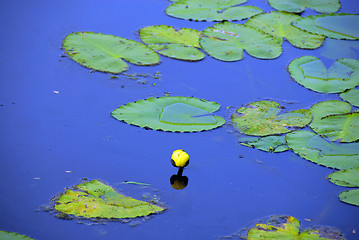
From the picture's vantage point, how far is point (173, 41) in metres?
5.11

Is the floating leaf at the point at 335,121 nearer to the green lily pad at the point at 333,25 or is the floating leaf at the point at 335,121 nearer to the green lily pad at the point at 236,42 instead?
the green lily pad at the point at 236,42

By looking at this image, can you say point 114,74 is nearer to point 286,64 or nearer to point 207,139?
point 207,139

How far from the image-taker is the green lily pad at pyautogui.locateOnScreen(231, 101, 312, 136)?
3.94 meters

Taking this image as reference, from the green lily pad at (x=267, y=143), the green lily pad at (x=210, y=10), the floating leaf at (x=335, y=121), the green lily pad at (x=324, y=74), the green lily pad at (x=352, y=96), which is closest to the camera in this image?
the green lily pad at (x=267, y=143)

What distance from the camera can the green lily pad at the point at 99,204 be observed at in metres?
3.02

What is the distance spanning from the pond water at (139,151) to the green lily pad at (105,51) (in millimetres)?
91

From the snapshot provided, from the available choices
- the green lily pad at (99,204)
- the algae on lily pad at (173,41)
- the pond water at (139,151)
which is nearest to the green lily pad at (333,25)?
the pond water at (139,151)

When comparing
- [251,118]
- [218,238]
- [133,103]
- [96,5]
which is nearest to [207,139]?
[251,118]

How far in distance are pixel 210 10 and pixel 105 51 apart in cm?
172

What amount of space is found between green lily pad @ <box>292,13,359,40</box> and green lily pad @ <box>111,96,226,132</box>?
6.94 feet

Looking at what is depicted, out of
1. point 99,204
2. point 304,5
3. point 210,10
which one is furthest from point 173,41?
point 99,204

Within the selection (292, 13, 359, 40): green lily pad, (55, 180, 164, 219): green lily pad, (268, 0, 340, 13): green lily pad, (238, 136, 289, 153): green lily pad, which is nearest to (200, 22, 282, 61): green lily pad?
(292, 13, 359, 40): green lily pad

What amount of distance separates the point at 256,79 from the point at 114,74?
148cm

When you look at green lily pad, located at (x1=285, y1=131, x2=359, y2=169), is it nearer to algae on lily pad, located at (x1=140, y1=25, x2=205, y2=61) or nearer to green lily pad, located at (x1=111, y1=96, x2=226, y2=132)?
green lily pad, located at (x1=111, y1=96, x2=226, y2=132)
